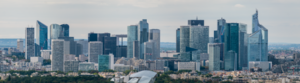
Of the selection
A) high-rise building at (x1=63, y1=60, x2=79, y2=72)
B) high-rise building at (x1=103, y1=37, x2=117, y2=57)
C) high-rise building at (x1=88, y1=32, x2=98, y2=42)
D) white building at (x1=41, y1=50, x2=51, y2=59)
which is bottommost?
high-rise building at (x1=63, y1=60, x2=79, y2=72)

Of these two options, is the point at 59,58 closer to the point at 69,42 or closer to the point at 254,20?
the point at 69,42

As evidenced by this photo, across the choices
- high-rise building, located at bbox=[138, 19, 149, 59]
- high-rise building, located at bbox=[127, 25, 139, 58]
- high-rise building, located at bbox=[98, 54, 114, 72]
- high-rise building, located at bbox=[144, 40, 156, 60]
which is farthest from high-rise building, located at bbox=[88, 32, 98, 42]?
high-rise building, located at bbox=[98, 54, 114, 72]

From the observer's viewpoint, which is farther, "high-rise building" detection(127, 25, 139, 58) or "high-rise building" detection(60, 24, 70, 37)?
"high-rise building" detection(60, 24, 70, 37)

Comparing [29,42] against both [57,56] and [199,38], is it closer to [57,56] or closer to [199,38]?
[57,56]

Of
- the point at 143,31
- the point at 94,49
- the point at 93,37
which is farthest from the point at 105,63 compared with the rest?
the point at 143,31

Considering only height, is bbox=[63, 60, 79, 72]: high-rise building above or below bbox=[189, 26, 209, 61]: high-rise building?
below

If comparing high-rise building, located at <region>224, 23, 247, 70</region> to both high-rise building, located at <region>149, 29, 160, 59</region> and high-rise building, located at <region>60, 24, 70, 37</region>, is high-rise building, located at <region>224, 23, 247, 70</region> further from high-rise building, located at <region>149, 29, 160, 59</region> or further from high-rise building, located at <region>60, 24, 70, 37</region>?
high-rise building, located at <region>60, 24, 70, 37</region>
